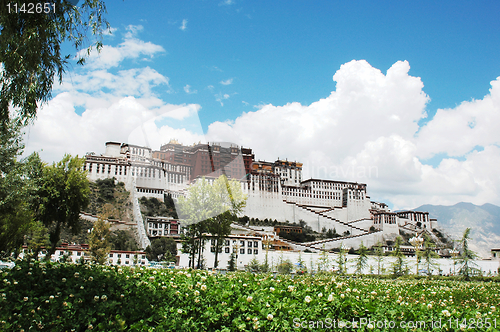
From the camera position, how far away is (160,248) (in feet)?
167

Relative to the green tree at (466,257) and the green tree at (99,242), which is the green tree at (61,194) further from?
the green tree at (466,257)

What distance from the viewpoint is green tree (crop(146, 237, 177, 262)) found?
49.4 m

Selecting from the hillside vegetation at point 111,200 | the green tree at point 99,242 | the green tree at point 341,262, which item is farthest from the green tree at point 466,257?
the hillside vegetation at point 111,200

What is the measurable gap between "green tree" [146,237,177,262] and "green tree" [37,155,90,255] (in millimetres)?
26337

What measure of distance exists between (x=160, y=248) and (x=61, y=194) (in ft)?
98.8

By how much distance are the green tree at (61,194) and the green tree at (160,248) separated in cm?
2634

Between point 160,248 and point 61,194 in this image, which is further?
point 160,248

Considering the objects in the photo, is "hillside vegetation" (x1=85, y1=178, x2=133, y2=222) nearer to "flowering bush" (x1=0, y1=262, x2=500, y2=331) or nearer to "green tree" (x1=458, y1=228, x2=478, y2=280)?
"green tree" (x1=458, y1=228, x2=478, y2=280)

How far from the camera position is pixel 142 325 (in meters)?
3.73

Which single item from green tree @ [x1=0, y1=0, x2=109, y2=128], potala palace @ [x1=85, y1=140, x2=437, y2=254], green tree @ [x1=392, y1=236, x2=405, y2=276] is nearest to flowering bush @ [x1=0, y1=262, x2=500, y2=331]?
green tree @ [x1=0, y1=0, x2=109, y2=128]

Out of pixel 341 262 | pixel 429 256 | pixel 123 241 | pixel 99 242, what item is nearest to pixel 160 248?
pixel 123 241

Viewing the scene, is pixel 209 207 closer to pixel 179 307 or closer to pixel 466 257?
pixel 466 257

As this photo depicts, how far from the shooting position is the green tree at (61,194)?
2234 cm

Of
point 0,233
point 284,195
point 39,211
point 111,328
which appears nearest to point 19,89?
point 111,328
